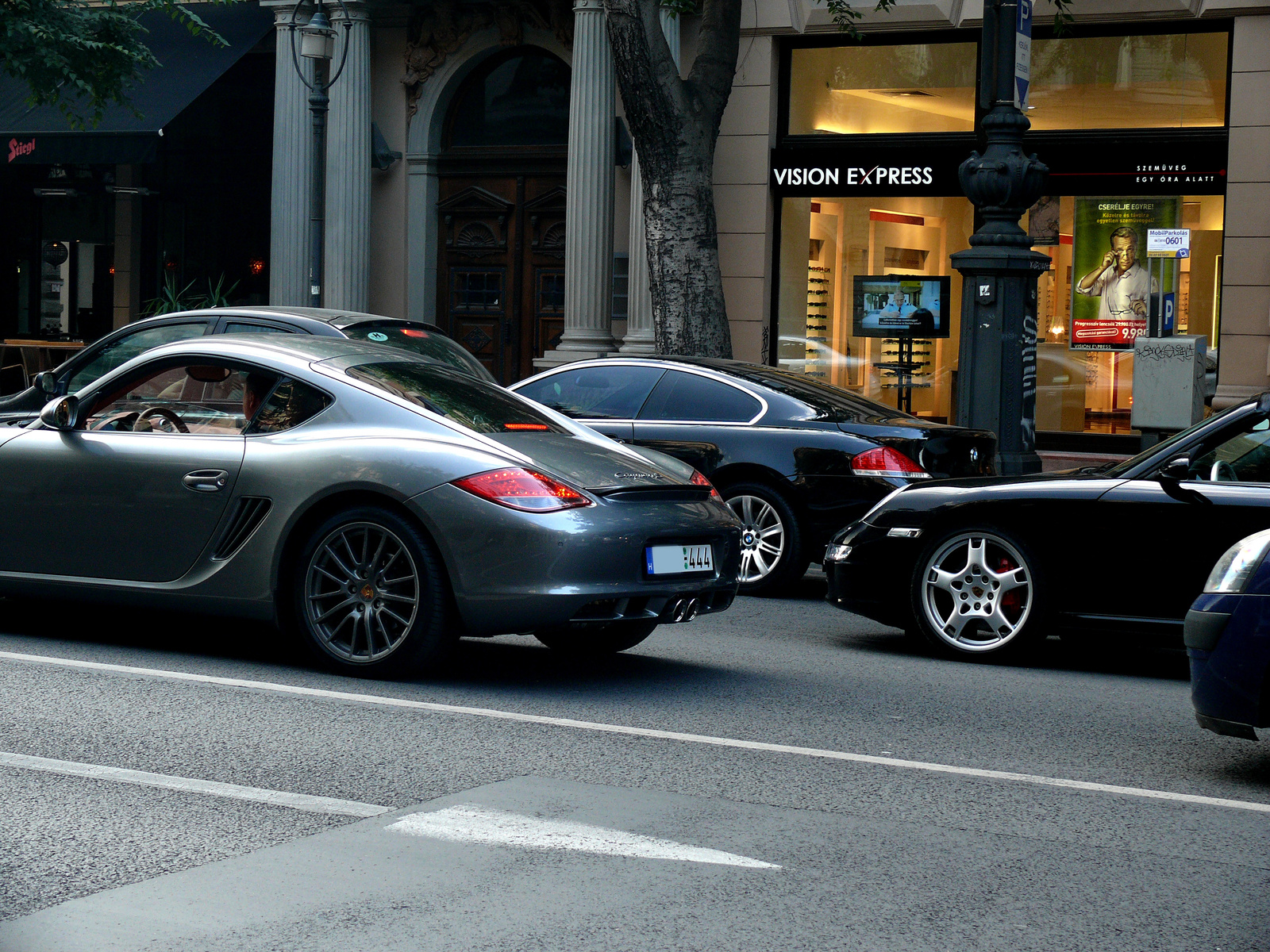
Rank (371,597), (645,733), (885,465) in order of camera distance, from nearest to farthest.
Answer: (645,733)
(371,597)
(885,465)

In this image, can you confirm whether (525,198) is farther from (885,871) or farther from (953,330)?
(885,871)

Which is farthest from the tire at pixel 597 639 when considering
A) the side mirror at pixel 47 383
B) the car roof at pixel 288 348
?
the side mirror at pixel 47 383

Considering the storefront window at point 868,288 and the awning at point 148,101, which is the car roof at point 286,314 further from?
the awning at point 148,101

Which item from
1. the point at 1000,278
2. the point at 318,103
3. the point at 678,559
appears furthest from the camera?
the point at 318,103

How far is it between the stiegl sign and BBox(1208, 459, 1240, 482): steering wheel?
1152 centimetres

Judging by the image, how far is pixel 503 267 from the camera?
21578 millimetres

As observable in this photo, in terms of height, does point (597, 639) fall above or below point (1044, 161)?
below

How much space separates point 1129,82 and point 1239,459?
37.6 feet

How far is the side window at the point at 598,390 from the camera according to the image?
36.0 feet

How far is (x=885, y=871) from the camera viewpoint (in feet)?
14.7

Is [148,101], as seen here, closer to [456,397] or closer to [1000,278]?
[1000,278]

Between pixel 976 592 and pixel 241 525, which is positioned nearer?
pixel 241 525

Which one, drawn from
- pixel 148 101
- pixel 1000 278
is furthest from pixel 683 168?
pixel 148 101

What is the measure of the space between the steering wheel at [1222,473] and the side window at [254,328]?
5382 millimetres
